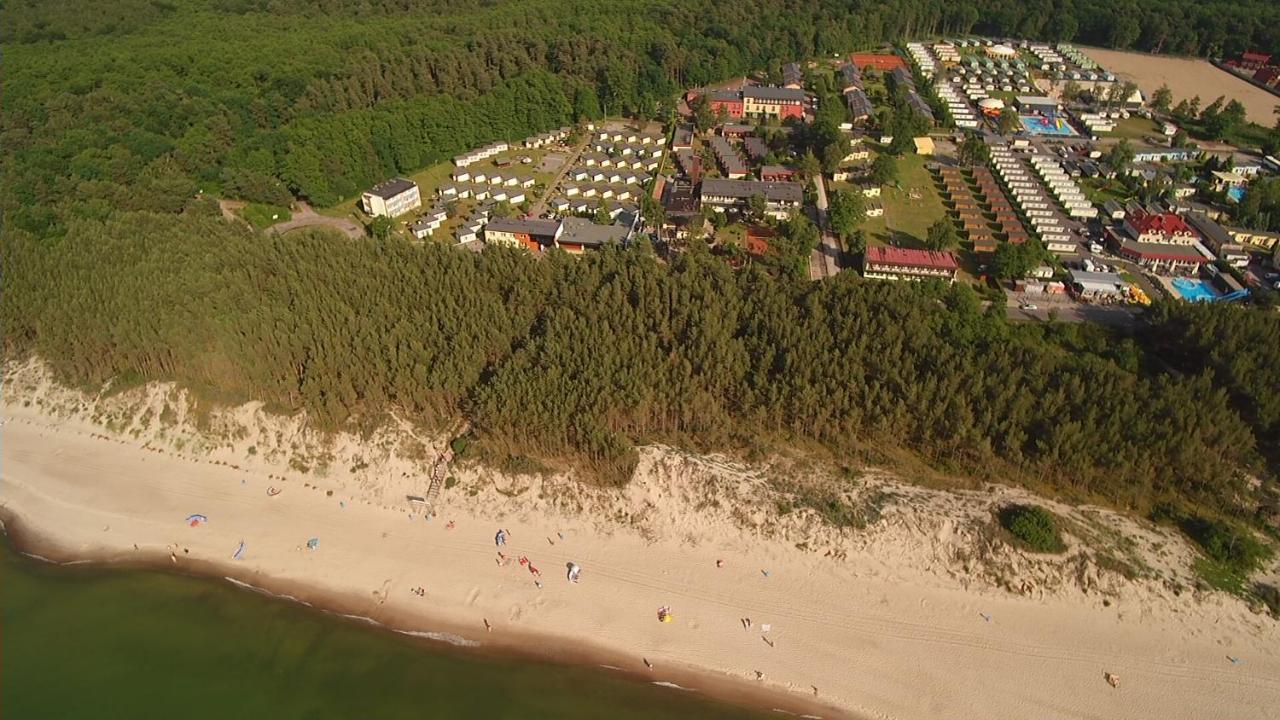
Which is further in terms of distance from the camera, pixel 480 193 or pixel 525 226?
pixel 480 193

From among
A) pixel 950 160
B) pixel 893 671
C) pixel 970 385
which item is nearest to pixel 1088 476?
pixel 970 385

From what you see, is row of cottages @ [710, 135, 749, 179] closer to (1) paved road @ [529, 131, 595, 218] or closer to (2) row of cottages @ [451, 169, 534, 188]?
(1) paved road @ [529, 131, 595, 218]

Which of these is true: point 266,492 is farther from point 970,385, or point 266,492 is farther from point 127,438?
point 970,385

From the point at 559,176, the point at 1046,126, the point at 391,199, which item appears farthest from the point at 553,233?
the point at 1046,126

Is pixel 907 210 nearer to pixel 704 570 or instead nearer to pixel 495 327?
pixel 495 327

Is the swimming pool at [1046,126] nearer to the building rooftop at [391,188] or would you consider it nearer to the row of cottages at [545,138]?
the row of cottages at [545,138]

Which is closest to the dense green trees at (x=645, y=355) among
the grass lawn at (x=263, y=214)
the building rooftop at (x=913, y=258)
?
the building rooftop at (x=913, y=258)
